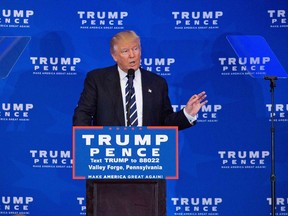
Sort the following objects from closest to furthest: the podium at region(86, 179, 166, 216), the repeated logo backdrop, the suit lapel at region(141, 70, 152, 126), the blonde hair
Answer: the podium at region(86, 179, 166, 216) → the suit lapel at region(141, 70, 152, 126) → the blonde hair → the repeated logo backdrop

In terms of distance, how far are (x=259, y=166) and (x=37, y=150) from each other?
1970 mm

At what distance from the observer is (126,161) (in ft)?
7.11

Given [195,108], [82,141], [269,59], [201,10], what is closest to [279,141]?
[269,59]

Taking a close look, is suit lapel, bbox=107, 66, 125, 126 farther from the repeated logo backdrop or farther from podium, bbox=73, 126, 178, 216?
podium, bbox=73, 126, 178, 216

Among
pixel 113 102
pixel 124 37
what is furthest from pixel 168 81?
pixel 113 102

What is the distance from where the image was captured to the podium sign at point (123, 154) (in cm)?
216

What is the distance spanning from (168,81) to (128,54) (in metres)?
1.03

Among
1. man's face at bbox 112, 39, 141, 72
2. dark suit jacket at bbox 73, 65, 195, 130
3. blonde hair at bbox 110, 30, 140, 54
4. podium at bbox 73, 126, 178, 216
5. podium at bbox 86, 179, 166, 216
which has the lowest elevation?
podium at bbox 86, 179, 166, 216

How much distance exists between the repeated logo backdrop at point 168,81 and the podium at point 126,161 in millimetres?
2853

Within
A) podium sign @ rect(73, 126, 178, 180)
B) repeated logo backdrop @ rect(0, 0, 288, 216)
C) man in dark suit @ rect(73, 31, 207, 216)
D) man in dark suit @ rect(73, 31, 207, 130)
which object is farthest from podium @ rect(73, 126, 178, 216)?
repeated logo backdrop @ rect(0, 0, 288, 216)

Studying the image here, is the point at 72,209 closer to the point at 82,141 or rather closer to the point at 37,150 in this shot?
the point at 37,150

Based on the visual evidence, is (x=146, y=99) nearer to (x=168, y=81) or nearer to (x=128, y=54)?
(x=128, y=54)

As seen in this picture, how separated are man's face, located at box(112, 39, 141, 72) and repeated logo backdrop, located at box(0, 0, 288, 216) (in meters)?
0.92

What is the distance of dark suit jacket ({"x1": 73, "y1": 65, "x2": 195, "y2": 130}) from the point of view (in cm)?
397
